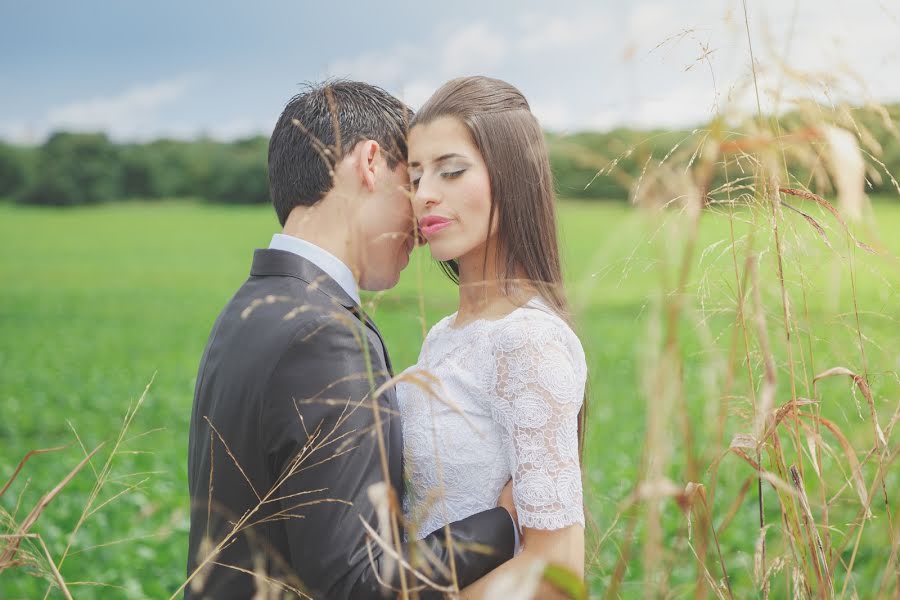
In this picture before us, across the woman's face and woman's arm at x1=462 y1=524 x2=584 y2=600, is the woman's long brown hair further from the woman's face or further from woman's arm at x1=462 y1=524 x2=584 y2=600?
woman's arm at x1=462 y1=524 x2=584 y2=600

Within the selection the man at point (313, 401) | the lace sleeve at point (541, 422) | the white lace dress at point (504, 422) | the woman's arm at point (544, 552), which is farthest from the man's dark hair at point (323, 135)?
the woman's arm at point (544, 552)

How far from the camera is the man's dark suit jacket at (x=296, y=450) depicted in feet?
6.19

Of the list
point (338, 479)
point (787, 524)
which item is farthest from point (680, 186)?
point (338, 479)

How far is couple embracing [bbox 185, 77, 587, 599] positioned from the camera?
1.89 m

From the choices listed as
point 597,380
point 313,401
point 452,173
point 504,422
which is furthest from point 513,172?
point 597,380

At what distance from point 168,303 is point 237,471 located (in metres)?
25.8

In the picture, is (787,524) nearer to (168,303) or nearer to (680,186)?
(680,186)

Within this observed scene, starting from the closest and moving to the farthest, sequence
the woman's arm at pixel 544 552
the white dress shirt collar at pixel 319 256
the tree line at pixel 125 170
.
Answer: the woman's arm at pixel 544 552, the white dress shirt collar at pixel 319 256, the tree line at pixel 125 170

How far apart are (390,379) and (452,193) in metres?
0.63

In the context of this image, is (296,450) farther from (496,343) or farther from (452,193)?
(452,193)

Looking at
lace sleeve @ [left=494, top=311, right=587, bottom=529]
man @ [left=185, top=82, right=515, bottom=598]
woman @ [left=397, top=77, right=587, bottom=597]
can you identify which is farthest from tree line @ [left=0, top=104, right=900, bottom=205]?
lace sleeve @ [left=494, top=311, right=587, bottom=529]

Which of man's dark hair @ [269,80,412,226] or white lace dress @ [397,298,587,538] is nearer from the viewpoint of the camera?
white lace dress @ [397,298,587,538]

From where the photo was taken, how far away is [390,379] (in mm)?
1852

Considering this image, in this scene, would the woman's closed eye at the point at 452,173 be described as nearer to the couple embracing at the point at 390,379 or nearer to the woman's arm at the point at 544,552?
the couple embracing at the point at 390,379
